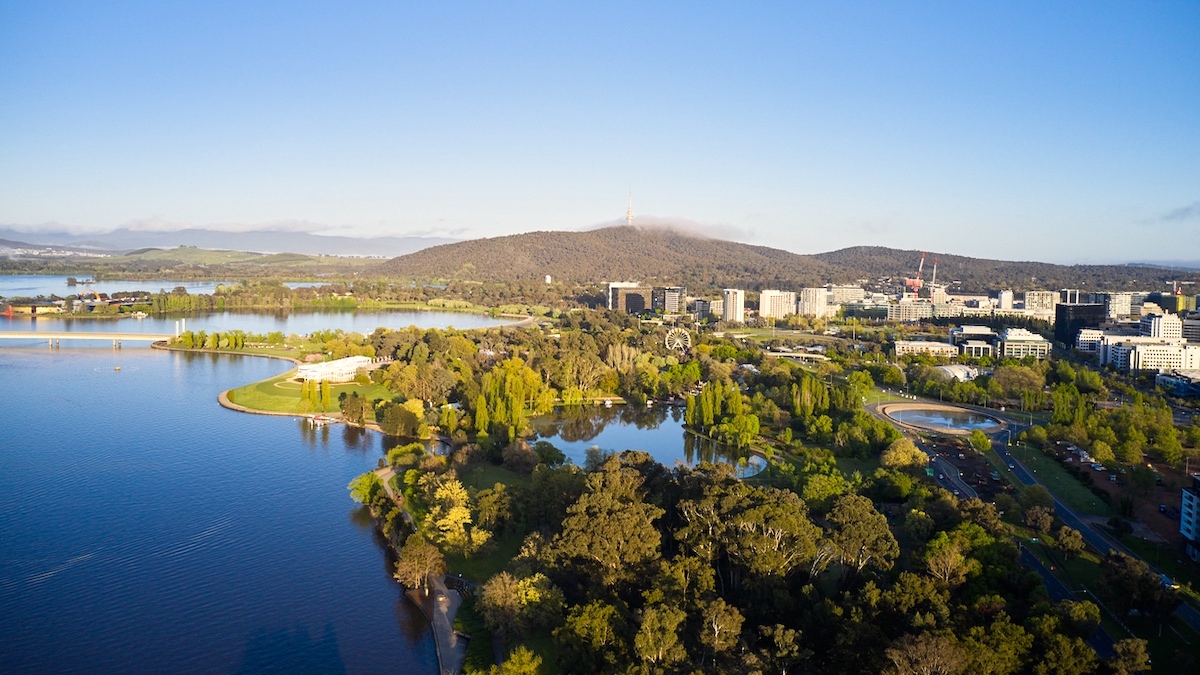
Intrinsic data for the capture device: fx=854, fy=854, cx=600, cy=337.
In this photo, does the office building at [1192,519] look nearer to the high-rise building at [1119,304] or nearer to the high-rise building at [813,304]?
the high-rise building at [1119,304]

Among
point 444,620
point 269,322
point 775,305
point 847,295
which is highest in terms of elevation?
point 847,295

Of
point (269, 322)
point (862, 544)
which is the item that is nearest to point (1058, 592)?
point (862, 544)

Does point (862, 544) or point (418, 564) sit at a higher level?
point (862, 544)

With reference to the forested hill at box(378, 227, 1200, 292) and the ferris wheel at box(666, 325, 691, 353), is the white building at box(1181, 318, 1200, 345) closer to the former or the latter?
the ferris wheel at box(666, 325, 691, 353)

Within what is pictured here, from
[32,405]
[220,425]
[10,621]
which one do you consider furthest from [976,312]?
[10,621]

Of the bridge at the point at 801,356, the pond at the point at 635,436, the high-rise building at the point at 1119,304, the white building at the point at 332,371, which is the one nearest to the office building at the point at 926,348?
the bridge at the point at 801,356

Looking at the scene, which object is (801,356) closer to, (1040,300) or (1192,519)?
(1192,519)
